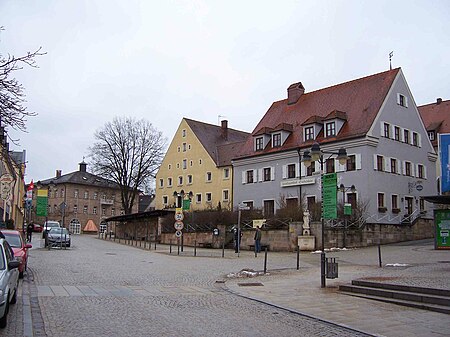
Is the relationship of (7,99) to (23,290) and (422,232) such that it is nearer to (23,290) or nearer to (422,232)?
(23,290)

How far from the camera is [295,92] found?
57.9m

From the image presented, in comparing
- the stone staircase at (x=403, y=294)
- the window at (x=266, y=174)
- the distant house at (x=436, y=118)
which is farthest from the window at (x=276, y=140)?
the stone staircase at (x=403, y=294)

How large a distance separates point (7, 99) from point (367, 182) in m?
34.2

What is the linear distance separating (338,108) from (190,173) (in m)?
23.6

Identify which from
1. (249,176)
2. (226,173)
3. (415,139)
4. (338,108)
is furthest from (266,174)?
(415,139)

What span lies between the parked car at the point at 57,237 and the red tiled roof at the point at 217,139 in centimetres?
2608

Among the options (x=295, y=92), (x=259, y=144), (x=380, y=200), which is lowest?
(x=380, y=200)

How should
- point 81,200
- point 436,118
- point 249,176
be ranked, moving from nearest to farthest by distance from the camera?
point 249,176 < point 436,118 < point 81,200

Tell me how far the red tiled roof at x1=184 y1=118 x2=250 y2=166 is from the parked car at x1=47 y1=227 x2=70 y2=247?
26.1 metres

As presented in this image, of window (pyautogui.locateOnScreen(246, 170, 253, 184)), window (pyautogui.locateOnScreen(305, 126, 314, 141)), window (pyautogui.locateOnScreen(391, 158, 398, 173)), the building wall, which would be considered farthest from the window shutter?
the building wall

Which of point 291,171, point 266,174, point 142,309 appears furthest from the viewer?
point 266,174

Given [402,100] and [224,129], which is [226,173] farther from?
[402,100]

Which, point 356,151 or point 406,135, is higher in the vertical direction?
point 406,135

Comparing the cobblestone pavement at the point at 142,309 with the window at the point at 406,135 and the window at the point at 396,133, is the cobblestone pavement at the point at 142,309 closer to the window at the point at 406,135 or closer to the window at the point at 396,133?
the window at the point at 396,133
